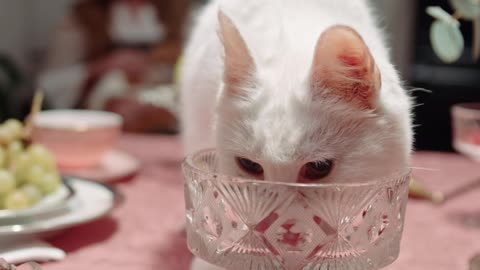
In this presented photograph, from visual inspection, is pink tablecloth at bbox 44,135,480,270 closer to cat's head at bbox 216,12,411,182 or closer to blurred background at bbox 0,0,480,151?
cat's head at bbox 216,12,411,182

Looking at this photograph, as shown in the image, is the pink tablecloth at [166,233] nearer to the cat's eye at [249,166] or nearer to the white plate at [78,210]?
the white plate at [78,210]

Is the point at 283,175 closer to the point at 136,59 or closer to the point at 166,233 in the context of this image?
the point at 166,233

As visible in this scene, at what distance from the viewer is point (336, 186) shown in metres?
0.56

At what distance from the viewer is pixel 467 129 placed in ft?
3.60

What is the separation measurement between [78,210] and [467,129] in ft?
2.23

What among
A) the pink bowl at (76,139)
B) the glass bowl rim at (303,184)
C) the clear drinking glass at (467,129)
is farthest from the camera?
the pink bowl at (76,139)

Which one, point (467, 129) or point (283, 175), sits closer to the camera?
point (283, 175)

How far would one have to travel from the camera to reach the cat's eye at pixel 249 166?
653 millimetres

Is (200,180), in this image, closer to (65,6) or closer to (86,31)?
(86,31)

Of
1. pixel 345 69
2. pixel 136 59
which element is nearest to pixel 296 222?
pixel 345 69

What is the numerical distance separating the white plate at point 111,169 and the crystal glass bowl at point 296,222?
0.58m

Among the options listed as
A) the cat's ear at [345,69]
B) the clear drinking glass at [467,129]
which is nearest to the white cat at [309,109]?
the cat's ear at [345,69]

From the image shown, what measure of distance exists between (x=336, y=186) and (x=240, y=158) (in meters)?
0.14

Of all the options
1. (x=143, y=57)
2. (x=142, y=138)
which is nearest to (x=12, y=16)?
(x=143, y=57)
